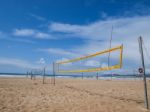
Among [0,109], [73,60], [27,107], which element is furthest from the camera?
[73,60]

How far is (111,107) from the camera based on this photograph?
22.5ft

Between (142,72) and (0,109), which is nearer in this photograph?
(0,109)

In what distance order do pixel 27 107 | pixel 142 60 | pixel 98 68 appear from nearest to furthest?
pixel 27 107 → pixel 142 60 → pixel 98 68

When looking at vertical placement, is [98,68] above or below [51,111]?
above

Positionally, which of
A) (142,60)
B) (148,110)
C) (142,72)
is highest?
(142,60)

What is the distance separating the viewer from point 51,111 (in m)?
6.05

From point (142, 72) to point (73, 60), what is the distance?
7.63 m

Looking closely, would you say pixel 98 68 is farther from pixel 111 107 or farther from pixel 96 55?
pixel 111 107

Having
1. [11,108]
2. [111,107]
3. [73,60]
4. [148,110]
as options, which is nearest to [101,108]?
[111,107]

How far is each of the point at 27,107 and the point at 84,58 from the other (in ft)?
22.1

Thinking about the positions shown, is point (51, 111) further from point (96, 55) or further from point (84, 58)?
point (84, 58)

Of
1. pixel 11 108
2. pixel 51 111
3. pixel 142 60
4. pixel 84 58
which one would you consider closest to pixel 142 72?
pixel 142 60

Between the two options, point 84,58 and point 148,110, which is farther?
point 84,58

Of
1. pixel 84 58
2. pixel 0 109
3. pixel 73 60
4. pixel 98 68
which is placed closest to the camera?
pixel 0 109
